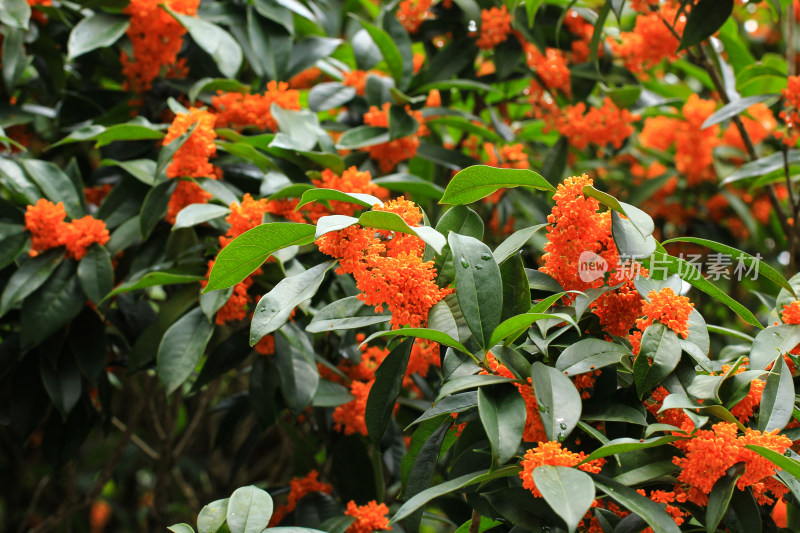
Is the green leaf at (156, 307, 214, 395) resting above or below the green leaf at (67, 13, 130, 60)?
below

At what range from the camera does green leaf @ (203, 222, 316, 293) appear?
993 millimetres

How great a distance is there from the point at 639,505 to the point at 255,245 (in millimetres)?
599

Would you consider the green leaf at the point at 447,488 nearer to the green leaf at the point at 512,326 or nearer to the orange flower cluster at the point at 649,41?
the green leaf at the point at 512,326

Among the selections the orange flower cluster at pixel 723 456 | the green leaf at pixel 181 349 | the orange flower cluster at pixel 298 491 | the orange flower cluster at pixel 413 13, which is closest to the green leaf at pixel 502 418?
the orange flower cluster at pixel 723 456

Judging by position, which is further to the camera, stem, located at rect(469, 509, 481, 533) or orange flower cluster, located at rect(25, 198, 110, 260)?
orange flower cluster, located at rect(25, 198, 110, 260)

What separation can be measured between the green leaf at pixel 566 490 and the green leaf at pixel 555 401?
5cm

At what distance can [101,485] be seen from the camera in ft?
6.28

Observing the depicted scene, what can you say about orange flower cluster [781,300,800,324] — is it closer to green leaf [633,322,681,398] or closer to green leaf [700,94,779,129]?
green leaf [633,322,681,398]

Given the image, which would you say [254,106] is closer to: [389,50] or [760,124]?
[389,50]

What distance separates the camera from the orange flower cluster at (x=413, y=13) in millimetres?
2133

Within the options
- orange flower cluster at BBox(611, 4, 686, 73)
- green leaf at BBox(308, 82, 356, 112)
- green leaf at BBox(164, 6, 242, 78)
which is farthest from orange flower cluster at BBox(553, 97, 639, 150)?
green leaf at BBox(164, 6, 242, 78)

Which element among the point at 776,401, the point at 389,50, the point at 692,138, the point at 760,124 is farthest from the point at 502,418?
the point at 760,124

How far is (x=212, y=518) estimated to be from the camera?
102 centimetres

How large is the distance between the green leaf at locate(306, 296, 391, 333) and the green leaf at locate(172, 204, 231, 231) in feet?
1.36
